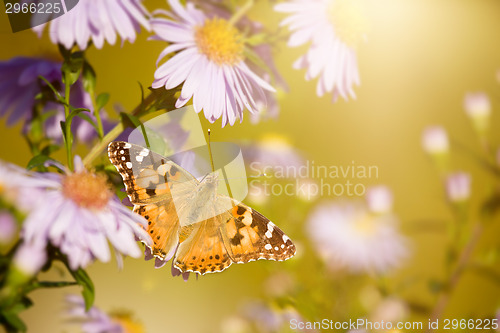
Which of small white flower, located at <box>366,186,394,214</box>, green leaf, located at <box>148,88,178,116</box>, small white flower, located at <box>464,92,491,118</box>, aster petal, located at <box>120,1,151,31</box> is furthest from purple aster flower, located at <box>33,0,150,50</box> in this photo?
small white flower, located at <box>464,92,491,118</box>

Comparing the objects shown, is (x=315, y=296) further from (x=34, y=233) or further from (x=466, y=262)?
(x=34, y=233)

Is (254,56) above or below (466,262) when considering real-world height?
above

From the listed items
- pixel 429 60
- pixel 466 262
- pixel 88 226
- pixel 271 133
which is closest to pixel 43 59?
pixel 88 226

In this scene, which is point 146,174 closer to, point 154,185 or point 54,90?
point 154,185

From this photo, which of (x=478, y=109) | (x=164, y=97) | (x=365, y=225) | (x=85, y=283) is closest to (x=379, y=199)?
(x=365, y=225)

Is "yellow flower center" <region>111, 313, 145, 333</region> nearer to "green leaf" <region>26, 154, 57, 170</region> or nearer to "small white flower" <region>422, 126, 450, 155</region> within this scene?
"green leaf" <region>26, 154, 57, 170</region>

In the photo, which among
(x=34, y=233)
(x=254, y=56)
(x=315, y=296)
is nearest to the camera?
(x=34, y=233)

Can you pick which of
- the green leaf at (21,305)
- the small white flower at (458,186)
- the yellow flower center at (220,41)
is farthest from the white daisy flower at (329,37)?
the green leaf at (21,305)
